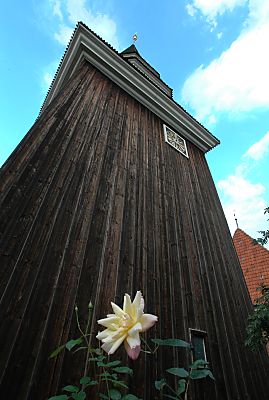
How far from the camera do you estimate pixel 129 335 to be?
29.8 inches

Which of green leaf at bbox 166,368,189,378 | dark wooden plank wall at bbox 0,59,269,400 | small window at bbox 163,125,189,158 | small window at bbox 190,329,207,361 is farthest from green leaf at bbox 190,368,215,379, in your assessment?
small window at bbox 163,125,189,158

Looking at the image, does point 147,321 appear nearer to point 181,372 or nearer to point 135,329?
point 135,329

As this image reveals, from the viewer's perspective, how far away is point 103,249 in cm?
250

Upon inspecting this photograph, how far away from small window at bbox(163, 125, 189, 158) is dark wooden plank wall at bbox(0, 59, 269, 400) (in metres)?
0.61

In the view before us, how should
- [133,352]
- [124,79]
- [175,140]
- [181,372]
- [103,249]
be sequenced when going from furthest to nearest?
[175,140] < [124,79] < [103,249] < [181,372] < [133,352]

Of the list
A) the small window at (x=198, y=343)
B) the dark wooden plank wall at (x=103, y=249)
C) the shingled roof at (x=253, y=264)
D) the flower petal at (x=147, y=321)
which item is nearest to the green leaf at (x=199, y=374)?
the flower petal at (x=147, y=321)

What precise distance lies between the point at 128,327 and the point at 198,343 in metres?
2.37

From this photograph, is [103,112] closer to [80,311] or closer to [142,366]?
[80,311]

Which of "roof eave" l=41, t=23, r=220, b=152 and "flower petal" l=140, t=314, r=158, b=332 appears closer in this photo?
"flower petal" l=140, t=314, r=158, b=332

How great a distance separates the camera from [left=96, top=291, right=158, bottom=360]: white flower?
733 millimetres

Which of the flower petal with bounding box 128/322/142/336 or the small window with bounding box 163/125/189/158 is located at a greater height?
the small window with bounding box 163/125/189/158

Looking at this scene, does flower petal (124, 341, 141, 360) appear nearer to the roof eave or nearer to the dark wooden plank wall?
the dark wooden plank wall

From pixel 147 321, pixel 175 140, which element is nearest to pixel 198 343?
pixel 147 321

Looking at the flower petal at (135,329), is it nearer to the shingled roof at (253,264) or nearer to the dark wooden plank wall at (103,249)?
the dark wooden plank wall at (103,249)
